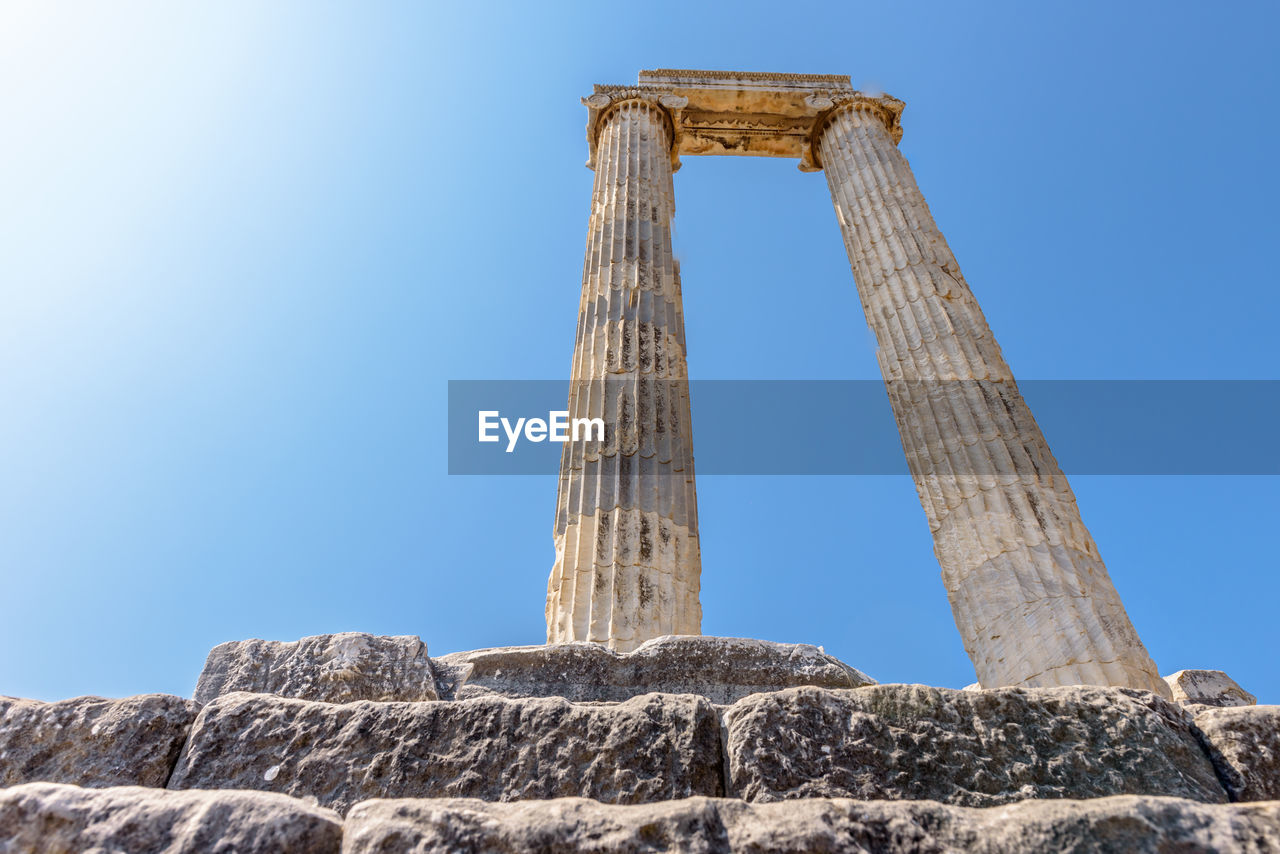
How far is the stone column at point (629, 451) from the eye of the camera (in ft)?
20.6

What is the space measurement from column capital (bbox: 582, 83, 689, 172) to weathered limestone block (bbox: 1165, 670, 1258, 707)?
1033cm

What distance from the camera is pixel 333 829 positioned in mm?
2102

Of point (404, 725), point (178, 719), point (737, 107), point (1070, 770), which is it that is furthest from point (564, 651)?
point (737, 107)

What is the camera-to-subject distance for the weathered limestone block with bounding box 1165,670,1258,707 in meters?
6.84

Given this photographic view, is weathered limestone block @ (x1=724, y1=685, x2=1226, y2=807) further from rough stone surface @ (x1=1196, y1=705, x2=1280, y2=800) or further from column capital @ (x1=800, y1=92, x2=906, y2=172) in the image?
column capital @ (x1=800, y1=92, x2=906, y2=172)

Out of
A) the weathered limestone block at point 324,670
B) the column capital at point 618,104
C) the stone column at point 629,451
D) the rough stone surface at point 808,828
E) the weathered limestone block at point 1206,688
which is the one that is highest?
the column capital at point 618,104

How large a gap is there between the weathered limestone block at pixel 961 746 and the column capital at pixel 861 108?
12258 millimetres

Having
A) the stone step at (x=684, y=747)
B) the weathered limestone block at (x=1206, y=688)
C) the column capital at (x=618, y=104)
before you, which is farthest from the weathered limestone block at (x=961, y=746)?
the column capital at (x=618, y=104)

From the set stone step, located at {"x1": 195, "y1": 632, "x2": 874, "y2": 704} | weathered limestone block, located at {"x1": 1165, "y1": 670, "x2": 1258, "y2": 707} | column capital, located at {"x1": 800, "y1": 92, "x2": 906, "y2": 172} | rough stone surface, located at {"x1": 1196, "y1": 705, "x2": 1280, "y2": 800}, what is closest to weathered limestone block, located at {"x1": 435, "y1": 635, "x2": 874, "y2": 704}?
stone step, located at {"x1": 195, "y1": 632, "x2": 874, "y2": 704}

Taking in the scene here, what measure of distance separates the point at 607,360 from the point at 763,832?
6.57 m

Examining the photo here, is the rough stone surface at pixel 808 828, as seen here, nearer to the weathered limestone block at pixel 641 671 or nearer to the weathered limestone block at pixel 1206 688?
the weathered limestone block at pixel 641 671

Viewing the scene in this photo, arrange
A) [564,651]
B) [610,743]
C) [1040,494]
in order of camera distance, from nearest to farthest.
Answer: [610,743], [564,651], [1040,494]

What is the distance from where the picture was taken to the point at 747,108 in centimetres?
1414

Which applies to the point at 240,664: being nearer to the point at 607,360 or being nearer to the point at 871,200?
the point at 607,360
